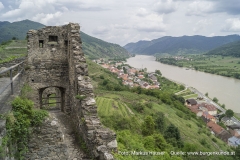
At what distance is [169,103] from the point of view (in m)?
63.7

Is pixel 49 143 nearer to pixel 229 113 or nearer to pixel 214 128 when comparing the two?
pixel 214 128

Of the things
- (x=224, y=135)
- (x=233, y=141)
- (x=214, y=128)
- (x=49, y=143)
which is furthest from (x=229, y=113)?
(x=49, y=143)

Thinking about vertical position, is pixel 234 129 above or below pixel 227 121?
below

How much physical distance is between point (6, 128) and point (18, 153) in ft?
3.62

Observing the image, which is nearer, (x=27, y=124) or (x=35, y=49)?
(x=27, y=124)

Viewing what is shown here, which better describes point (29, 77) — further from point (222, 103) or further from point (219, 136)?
point (222, 103)

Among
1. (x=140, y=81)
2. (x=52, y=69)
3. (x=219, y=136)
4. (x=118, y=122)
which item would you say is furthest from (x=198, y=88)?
(x=52, y=69)

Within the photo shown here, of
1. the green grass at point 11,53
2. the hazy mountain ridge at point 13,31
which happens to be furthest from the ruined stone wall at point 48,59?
the hazy mountain ridge at point 13,31

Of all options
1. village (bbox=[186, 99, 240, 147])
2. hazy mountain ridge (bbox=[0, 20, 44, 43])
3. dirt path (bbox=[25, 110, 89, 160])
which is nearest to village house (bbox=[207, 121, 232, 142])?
village (bbox=[186, 99, 240, 147])

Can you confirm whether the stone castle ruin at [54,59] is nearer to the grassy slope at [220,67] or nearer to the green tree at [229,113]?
the green tree at [229,113]

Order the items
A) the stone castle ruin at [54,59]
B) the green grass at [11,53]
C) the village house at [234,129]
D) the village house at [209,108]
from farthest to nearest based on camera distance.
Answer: the village house at [209,108] < the village house at [234,129] < the green grass at [11,53] < the stone castle ruin at [54,59]

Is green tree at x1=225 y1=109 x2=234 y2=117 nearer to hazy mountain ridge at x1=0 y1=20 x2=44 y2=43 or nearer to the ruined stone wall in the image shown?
the ruined stone wall

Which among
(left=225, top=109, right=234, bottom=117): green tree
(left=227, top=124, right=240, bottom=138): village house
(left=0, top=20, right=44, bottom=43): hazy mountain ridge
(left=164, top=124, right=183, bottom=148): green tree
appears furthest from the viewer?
(left=0, top=20, right=44, bottom=43): hazy mountain ridge

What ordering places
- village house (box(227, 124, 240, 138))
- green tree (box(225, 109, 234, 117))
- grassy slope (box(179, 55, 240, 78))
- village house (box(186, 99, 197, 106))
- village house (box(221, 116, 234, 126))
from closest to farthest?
village house (box(227, 124, 240, 138))
green tree (box(225, 109, 234, 117))
village house (box(221, 116, 234, 126))
village house (box(186, 99, 197, 106))
grassy slope (box(179, 55, 240, 78))
